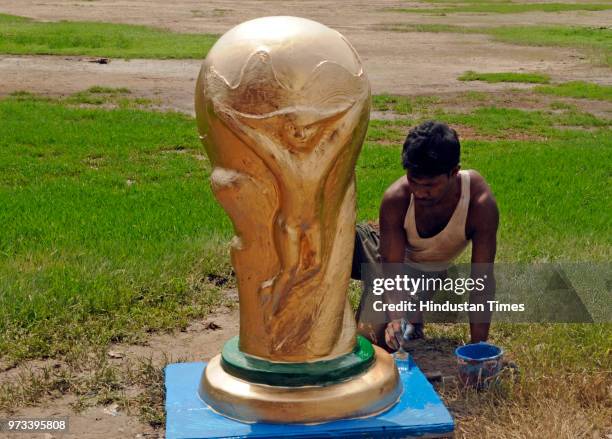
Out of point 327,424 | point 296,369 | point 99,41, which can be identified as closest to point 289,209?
point 296,369

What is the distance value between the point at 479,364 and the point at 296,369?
0.93 m

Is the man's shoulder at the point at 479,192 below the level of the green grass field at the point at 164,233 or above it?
above

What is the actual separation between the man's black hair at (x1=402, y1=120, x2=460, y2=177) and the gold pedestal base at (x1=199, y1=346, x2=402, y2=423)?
884 mm

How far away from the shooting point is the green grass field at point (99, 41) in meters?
16.3

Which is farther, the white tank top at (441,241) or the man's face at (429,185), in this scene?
the white tank top at (441,241)

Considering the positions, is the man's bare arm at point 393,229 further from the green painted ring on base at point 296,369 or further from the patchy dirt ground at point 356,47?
the patchy dirt ground at point 356,47

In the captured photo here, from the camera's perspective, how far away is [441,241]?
3855 millimetres

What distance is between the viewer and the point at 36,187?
23.1 ft

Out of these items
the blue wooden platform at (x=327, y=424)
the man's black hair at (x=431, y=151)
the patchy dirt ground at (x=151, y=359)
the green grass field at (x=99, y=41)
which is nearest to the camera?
the blue wooden platform at (x=327, y=424)

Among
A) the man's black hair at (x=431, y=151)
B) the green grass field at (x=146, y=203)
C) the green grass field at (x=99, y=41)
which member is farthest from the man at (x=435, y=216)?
the green grass field at (x=99, y=41)

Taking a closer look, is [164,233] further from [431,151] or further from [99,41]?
[99,41]

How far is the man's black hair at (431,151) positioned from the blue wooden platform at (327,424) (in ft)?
2.73

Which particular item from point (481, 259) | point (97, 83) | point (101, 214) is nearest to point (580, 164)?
point (101, 214)

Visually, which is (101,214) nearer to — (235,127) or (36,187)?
(36,187)
